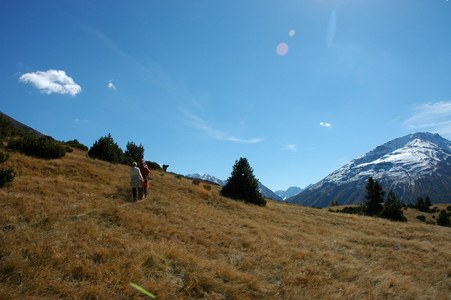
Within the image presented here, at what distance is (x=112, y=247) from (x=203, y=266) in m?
2.72

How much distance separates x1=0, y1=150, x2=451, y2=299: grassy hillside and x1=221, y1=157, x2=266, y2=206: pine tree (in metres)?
7.45

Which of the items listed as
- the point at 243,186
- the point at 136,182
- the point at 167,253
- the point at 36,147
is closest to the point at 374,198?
the point at 243,186

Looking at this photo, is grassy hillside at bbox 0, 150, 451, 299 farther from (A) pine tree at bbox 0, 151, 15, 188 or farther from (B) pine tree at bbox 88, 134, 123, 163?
(B) pine tree at bbox 88, 134, 123, 163

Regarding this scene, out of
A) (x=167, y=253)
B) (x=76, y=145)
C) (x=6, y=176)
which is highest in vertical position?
(x=76, y=145)

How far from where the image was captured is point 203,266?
9695 mm

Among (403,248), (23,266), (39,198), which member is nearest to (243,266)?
(23,266)

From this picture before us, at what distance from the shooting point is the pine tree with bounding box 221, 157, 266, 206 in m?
29.4

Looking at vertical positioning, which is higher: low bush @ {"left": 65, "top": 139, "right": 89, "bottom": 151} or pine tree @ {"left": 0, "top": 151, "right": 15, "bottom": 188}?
low bush @ {"left": 65, "top": 139, "right": 89, "bottom": 151}

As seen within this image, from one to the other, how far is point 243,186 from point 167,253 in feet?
65.5

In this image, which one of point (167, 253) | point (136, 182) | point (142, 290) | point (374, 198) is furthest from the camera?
point (374, 198)

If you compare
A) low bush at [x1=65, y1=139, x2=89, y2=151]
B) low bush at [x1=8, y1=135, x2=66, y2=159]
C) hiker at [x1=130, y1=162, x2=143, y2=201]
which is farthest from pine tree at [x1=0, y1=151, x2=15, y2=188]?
low bush at [x1=65, y1=139, x2=89, y2=151]

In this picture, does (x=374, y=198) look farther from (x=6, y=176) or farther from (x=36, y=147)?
(x=6, y=176)

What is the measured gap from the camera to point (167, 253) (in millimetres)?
10125

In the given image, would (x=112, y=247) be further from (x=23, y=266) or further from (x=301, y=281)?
(x=301, y=281)
